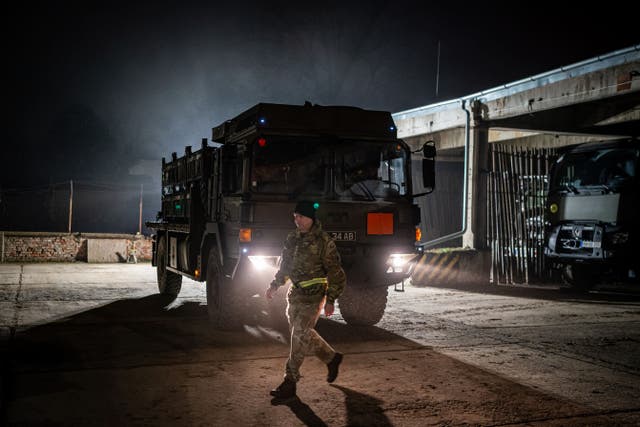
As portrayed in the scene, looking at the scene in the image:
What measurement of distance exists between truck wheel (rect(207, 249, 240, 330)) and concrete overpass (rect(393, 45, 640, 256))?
831 centimetres

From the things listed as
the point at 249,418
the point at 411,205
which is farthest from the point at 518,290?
the point at 249,418

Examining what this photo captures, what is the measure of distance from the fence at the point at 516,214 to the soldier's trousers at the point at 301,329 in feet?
36.1

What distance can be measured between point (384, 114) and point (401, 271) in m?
2.16

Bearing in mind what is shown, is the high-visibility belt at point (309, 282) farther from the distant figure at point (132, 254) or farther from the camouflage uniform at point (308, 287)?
the distant figure at point (132, 254)

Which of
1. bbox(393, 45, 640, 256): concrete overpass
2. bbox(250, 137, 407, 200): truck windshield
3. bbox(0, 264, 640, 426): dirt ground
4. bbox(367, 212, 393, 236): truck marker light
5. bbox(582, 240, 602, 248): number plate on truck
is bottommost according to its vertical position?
bbox(0, 264, 640, 426): dirt ground

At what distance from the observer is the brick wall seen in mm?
19172

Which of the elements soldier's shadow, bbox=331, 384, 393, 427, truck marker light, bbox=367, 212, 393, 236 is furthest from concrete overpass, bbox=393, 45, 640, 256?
soldier's shadow, bbox=331, 384, 393, 427

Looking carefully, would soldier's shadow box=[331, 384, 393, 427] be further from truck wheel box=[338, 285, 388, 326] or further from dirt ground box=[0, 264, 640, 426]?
truck wheel box=[338, 285, 388, 326]

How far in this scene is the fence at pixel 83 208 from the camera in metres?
31.7

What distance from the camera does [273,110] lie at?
24.9 ft

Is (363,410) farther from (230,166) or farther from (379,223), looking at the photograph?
(230,166)

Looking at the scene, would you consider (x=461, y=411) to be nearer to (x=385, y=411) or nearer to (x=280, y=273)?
(x=385, y=411)

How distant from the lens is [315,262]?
5082mm

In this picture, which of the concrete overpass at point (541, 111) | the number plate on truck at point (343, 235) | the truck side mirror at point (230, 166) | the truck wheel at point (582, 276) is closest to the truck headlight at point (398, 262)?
the number plate on truck at point (343, 235)
